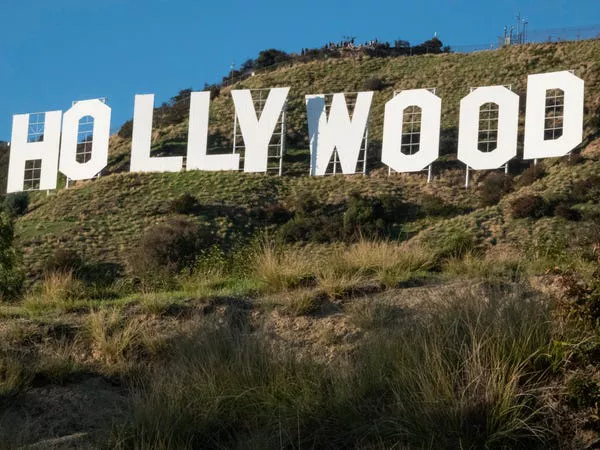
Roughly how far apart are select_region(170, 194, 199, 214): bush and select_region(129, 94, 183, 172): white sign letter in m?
4.98

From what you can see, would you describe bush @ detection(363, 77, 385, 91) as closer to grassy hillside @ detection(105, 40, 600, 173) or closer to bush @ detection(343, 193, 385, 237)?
grassy hillside @ detection(105, 40, 600, 173)

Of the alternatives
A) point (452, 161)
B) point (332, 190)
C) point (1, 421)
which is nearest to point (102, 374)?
point (1, 421)

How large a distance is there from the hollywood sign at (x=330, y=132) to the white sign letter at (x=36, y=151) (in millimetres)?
48

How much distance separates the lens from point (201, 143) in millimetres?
42844

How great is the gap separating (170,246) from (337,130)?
38.6 ft

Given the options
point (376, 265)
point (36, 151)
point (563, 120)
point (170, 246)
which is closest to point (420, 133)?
point (563, 120)

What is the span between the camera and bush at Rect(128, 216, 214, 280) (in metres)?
31.2

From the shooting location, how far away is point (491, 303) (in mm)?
8570

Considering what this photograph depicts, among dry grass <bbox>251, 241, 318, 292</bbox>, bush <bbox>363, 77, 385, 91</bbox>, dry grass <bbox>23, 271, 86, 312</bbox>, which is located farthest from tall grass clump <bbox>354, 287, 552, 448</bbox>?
bush <bbox>363, 77, 385, 91</bbox>

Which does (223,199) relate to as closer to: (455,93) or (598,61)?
(455,93)

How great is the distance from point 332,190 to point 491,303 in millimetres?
34323

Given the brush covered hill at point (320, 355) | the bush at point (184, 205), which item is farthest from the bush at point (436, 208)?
the brush covered hill at point (320, 355)

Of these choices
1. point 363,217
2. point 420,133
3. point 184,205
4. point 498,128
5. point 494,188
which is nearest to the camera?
point 363,217

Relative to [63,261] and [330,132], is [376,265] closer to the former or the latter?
[63,261]
